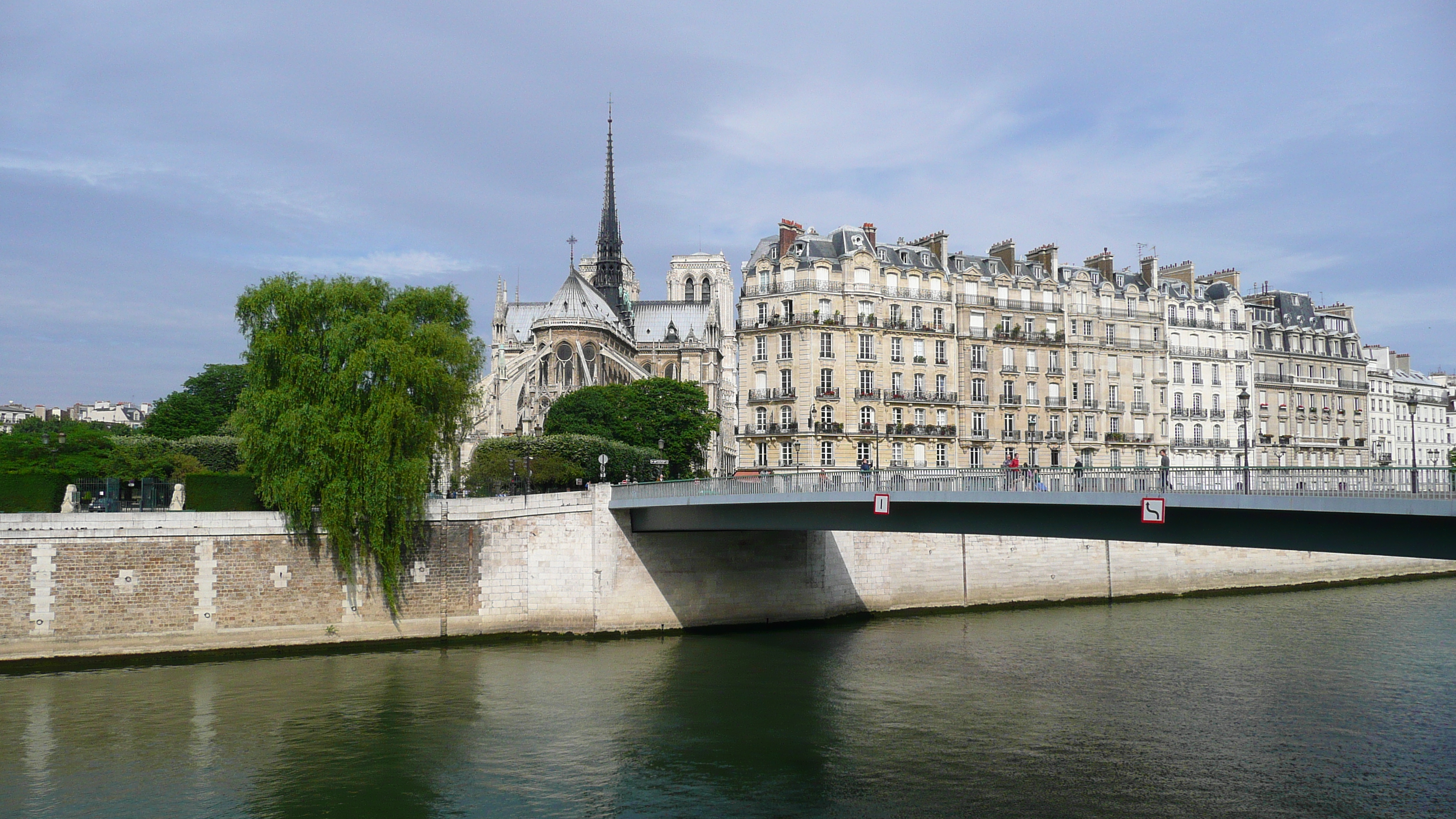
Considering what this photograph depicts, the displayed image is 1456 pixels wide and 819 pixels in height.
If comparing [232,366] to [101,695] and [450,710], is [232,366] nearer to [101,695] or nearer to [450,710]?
[101,695]

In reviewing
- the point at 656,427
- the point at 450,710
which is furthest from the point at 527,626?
the point at 656,427

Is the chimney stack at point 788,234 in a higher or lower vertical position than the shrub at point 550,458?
higher

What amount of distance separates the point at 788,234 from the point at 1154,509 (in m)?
39.2

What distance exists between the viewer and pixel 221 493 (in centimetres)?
3725

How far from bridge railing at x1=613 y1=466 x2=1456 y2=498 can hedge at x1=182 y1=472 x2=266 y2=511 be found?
45.1ft

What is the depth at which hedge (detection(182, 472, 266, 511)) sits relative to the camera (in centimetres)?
3694

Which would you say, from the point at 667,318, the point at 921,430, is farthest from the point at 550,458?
the point at 667,318

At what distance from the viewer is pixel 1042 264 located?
213 ft

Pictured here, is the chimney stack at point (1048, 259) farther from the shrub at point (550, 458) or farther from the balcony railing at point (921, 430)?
the shrub at point (550, 458)

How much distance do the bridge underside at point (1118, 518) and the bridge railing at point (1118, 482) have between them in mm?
340

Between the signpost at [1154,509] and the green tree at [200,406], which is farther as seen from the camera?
the green tree at [200,406]

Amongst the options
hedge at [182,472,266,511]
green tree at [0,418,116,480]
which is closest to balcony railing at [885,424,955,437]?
hedge at [182,472,266,511]

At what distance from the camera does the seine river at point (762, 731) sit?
68.1 ft

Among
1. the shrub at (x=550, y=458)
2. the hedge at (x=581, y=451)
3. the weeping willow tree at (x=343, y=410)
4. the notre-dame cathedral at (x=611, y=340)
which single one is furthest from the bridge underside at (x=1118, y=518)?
the notre-dame cathedral at (x=611, y=340)
